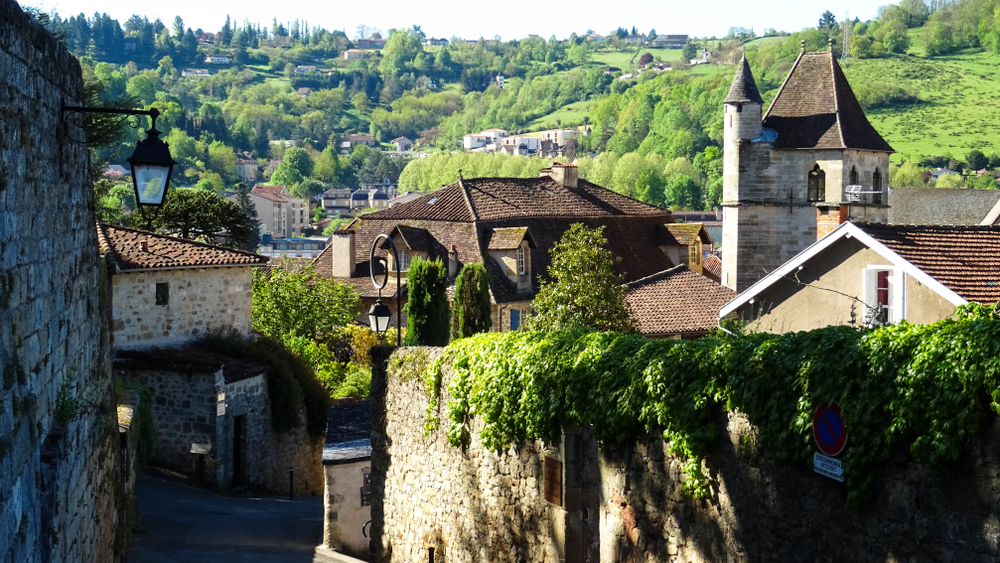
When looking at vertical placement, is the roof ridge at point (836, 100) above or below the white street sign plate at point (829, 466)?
above

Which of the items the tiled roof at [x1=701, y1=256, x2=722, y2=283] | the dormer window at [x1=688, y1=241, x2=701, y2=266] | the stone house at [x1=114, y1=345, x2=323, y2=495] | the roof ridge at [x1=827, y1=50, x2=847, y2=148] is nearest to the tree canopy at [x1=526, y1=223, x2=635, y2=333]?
the stone house at [x1=114, y1=345, x2=323, y2=495]

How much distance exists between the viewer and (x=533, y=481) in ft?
34.5

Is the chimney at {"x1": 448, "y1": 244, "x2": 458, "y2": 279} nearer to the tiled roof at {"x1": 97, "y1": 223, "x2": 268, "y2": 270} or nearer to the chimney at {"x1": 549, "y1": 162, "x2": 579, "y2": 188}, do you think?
the chimney at {"x1": 549, "y1": 162, "x2": 579, "y2": 188}

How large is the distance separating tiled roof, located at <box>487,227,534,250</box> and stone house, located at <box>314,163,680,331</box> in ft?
0.12

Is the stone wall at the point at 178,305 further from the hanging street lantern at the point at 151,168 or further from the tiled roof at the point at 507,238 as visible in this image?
the tiled roof at the point at 507,238

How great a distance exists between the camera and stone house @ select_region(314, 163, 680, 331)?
139 feet

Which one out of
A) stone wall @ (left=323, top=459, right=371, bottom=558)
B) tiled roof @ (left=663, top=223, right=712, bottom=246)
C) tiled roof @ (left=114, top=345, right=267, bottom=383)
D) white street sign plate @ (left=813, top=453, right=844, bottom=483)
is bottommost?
stone wall @ (left=323, top=459, right=371, bottom=558)

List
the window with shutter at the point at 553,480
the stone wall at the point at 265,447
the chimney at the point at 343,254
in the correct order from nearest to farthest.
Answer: the window with shutter at the point at 553,480 → the stone wall at the point at 265,447 → the chimney at the point at 343,254

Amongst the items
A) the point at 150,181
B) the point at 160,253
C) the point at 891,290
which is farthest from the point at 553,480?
the point at 160,253

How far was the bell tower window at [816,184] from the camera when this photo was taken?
38.1 metres

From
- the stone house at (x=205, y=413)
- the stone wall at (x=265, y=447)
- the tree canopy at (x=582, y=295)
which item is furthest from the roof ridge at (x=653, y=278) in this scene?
the stone house at (x=205, y=413)

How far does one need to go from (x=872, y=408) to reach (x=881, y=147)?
113 ft

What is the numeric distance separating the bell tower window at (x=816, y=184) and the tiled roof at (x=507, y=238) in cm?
1018

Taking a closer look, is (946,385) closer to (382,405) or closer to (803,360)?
(803,360)
